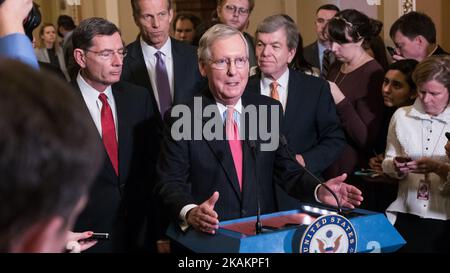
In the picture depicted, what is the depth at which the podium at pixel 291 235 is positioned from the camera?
196 centimetres

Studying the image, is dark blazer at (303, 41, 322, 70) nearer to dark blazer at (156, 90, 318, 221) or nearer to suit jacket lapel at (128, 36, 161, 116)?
suit jacket lapel at (128, 36, 161, 116)

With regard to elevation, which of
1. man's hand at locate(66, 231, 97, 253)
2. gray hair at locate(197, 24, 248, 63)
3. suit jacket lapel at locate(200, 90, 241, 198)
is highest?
gray hair at locate(197, 24, 248, 63)

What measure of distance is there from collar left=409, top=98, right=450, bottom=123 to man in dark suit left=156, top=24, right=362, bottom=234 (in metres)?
0.80

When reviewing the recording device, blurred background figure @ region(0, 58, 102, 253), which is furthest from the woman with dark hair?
blurred background figure @ region(0, 58, 102, 253)

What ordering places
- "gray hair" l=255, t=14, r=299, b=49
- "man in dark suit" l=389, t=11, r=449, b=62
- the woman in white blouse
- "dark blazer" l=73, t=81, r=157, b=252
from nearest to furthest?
"dark blazer" l=73, t=81, r=157, b=252 → the woman in white blouse → "gray hair" l=255, t=14, r=299, b=49 → "man in dark suit" l=389, t=11, r=449, b=62

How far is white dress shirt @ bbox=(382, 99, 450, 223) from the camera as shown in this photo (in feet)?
10.2

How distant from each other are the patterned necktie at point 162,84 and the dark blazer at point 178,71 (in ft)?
0.12

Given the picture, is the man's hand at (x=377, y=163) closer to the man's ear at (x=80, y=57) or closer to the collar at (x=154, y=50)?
the collar at (x=154, y=50)

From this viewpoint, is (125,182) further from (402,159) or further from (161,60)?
(402,159)

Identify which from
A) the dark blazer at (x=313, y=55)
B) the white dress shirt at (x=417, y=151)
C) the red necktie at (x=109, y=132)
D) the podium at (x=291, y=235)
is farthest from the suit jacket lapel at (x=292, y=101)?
the dark blazer at (x=313, y=55)

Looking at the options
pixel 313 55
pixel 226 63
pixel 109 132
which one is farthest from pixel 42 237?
pixel 313 55

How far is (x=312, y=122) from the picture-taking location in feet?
11.0

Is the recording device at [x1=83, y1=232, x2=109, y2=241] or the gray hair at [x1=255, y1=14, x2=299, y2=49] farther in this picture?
the gray hair at [x1=255, y1=14, x2=299, y2=49]
